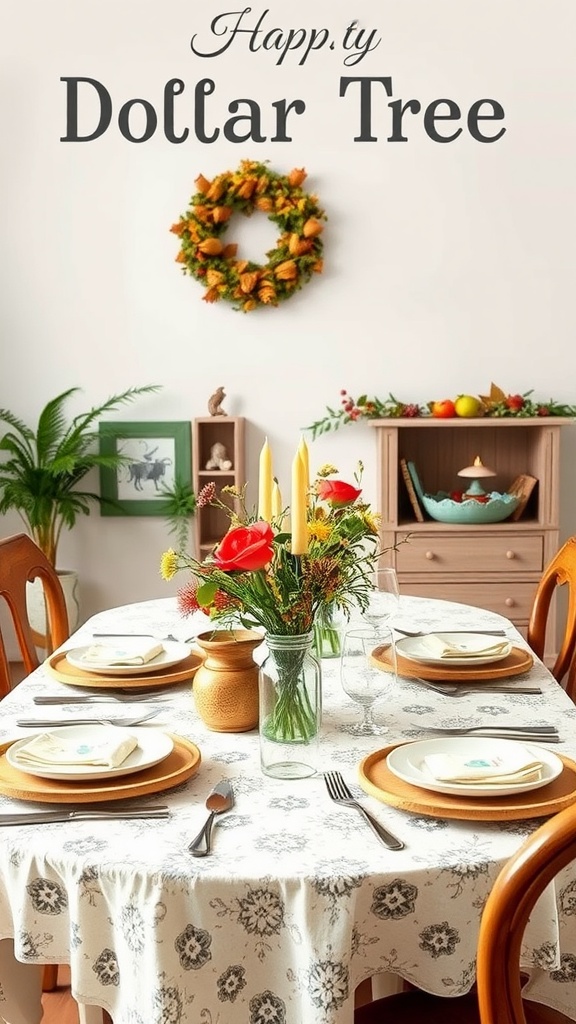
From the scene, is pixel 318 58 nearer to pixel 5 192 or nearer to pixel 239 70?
pixel 239 70

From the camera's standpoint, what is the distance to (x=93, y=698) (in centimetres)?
198

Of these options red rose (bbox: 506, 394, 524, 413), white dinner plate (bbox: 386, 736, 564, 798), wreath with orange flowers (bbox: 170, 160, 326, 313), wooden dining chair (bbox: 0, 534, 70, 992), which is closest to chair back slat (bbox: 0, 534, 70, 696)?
wooden dining chair (bbox: 0, 534, 70, 992)

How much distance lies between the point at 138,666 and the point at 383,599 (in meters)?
0.51

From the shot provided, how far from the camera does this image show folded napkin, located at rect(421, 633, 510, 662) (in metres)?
2.13

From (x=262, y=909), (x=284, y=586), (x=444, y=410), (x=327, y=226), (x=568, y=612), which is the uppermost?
(x=327, y=226)

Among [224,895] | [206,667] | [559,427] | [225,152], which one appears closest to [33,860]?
[224,895]

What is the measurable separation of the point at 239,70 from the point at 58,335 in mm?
1305

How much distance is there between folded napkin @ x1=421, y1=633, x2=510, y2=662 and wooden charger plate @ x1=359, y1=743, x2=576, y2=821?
1.95 ft

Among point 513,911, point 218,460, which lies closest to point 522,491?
point 218,460

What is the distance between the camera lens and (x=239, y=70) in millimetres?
4422

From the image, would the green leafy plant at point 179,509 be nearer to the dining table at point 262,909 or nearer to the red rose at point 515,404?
the red rose at point 515,404

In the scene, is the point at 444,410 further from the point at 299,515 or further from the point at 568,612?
the point at 299,515

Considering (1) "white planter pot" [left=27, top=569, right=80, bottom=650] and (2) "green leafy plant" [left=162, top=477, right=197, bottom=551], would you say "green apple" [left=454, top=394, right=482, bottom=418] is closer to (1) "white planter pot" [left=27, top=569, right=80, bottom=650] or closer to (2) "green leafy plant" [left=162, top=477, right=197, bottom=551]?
(2) "green leafy plant" [left=162, top=477, right=197, bottom=551]

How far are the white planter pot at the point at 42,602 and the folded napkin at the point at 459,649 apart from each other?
98.1 inches
